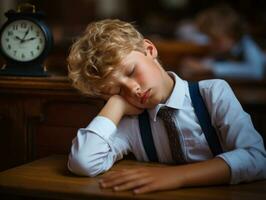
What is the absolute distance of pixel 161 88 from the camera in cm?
148

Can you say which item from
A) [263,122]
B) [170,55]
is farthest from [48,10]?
[263,122]

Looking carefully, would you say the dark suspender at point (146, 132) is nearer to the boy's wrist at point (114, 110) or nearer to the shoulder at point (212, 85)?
the boy's wrist at point (114, 110)

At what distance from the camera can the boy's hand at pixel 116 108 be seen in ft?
4.89

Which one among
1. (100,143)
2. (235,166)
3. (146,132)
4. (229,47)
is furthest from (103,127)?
(229,47)

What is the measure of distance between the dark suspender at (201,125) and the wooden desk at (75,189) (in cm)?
18

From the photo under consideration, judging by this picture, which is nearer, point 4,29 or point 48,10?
point 4,29

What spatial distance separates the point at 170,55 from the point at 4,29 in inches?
139

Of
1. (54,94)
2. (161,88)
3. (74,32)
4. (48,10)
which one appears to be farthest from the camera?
(48,10)

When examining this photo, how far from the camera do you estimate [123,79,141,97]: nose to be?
143cm

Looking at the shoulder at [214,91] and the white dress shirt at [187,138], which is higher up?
the shoulder at [214,91]

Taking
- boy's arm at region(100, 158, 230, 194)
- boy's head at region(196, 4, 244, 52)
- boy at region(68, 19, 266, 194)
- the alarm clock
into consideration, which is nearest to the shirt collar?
boy at region(68, 19, 266, 194)

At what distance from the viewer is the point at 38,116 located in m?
1.75

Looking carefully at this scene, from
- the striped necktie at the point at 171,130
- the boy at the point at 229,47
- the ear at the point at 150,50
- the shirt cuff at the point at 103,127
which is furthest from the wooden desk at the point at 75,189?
the boy at the point at 229,47

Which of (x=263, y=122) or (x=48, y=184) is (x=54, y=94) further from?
(x=263, y=122)
